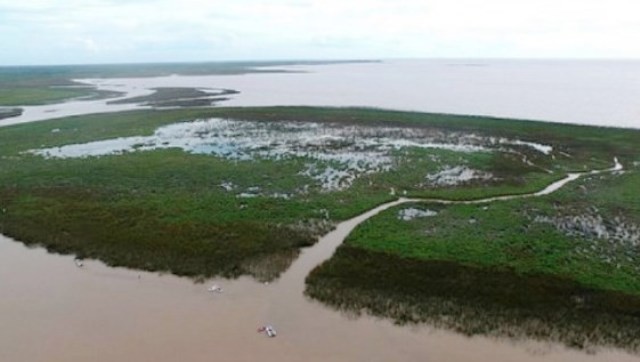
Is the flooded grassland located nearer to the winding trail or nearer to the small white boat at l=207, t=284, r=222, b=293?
the winding trail

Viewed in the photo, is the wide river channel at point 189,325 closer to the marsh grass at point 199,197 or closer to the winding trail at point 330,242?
the winding trail at point 330,242

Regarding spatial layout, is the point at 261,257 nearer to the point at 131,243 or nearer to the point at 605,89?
the point at 131,243

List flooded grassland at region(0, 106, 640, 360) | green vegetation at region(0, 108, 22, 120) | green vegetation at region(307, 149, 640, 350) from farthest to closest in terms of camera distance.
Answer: green vegetation at region(0, 108, 22, 120)
flooded grassland at region(0, 106, 640, 360)
green vegetation at region(307, 149, 640, 350)

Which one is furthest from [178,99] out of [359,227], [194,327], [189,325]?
[194,327]

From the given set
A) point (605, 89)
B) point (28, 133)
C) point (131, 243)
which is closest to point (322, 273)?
point (131, 243)

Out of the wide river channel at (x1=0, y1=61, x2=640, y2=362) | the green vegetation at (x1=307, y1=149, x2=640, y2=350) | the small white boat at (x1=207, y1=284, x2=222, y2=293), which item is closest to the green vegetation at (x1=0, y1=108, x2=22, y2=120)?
the wide river channel at (x1=0, y1=61, x2=640, y2=362)

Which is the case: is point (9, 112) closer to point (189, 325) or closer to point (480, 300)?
point (189, 325)
